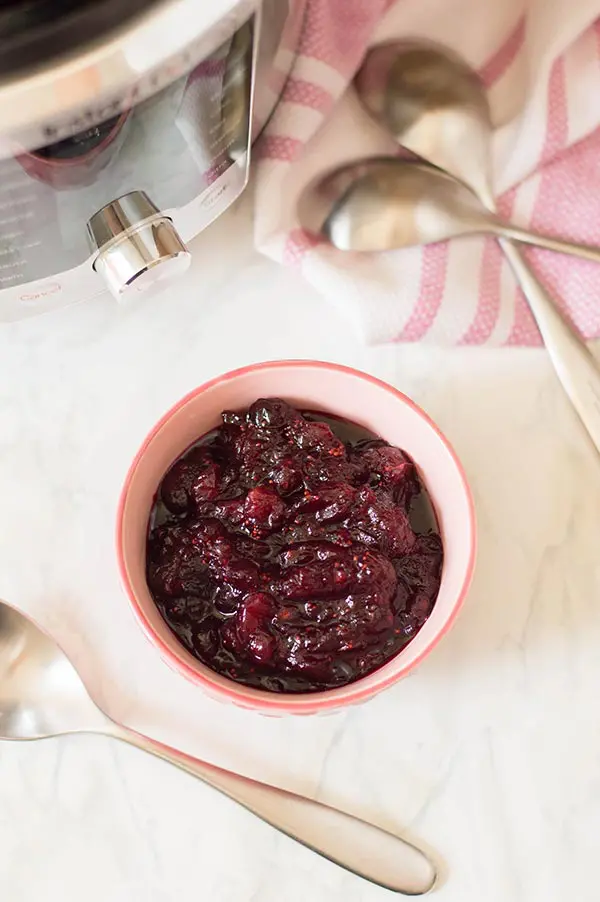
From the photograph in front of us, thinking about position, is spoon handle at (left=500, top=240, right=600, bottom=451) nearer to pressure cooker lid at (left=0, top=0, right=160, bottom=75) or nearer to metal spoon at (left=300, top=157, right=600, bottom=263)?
metal spoon at (left=300, top=157, right=600, bottom=263)

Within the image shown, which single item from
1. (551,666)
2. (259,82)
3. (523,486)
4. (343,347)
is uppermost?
(259,82)

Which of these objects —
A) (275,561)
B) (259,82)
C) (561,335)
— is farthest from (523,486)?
(259,82)

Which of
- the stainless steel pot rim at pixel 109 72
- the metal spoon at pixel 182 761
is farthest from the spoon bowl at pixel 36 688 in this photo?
the stainless steel pot rim at pixel 109 72

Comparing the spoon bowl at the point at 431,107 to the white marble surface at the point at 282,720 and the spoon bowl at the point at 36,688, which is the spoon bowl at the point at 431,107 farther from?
the spoon bowl at the point at 36,688

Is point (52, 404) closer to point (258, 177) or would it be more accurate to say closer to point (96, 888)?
point (258, 177)

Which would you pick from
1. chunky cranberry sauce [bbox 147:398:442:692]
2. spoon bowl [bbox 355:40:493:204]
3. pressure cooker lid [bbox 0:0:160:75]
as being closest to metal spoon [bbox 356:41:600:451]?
spoon bowl [bbox 355:40:493:204]
